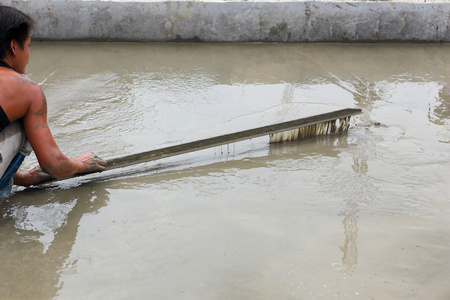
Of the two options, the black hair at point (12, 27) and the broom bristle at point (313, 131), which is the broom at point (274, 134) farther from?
the black hair at point (12, 27)

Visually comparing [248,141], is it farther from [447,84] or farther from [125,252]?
[447,84]

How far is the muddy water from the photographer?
2.09 meters

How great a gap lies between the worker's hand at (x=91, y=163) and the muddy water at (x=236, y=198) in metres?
0.13

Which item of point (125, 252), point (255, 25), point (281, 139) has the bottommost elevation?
point (125, 252)

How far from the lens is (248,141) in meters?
3.60

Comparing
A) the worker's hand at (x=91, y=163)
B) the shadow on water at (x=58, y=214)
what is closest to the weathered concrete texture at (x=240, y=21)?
the shadow on water at (x=58, y=214)

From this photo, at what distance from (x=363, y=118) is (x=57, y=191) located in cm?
253

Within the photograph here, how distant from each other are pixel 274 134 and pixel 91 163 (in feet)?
4.56

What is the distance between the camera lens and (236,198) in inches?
109

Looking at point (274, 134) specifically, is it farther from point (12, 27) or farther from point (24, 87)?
point (12, 27)

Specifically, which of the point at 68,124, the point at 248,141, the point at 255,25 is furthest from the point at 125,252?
the point at 255,25

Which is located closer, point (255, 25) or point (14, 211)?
point (14, 211)

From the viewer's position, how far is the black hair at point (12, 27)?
233 centimetres

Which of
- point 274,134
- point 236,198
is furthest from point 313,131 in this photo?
point 236,198
